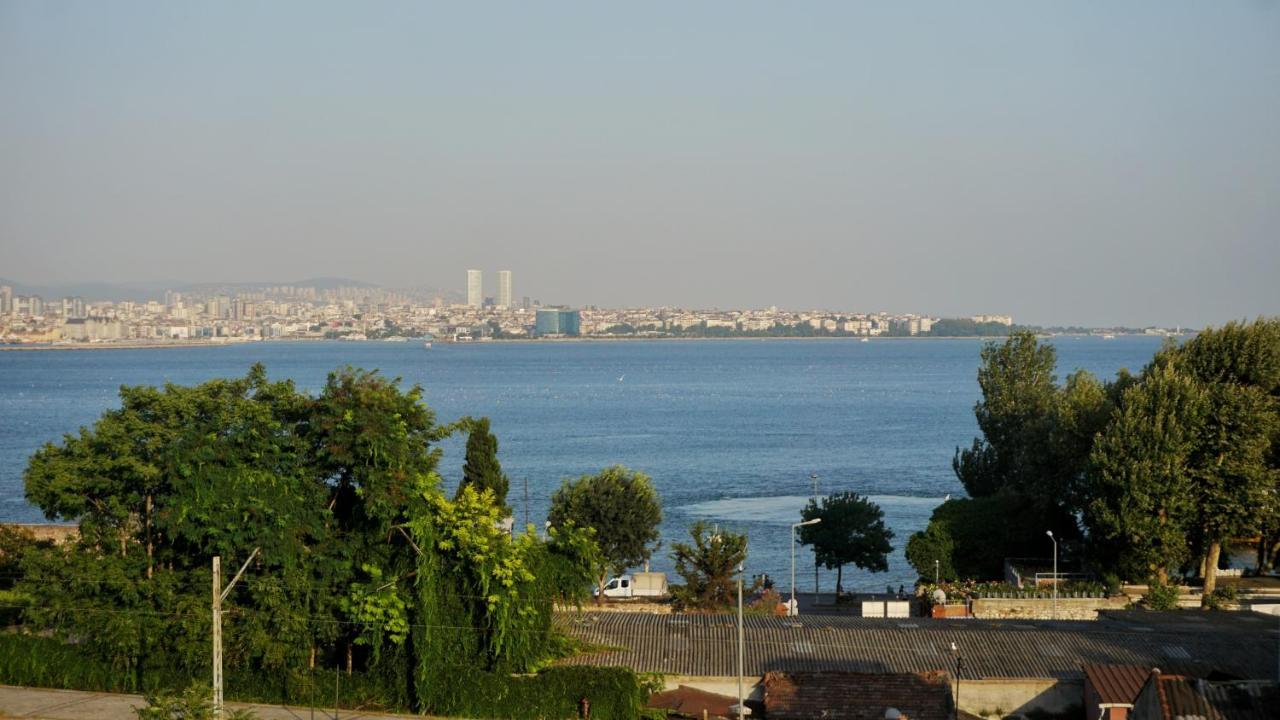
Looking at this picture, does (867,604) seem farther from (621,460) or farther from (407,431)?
(621,460)

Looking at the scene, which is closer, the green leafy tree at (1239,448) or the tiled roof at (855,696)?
the tiled roof at (855,696)

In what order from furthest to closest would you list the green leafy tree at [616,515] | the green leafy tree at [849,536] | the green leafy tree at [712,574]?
1. the green leafy tree at [849,536]
2. the green leafy tree at [616,515]
3. the green leafy tree at [712,574]

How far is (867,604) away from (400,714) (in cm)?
1785

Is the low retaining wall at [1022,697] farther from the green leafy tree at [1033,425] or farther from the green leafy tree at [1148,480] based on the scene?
the green leafy tree at [1033,425]

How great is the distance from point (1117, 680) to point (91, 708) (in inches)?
821

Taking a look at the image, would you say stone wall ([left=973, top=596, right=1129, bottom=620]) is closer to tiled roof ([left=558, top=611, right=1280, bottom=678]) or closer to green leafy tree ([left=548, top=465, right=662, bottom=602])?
tiled roof ([left=558, top=611, right=1280, bottom=678])

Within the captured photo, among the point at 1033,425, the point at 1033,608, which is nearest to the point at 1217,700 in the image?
the point at 1033,608

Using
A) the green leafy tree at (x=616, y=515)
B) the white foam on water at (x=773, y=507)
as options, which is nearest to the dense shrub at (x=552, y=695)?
the green leafy tree at (x=616, y=515)

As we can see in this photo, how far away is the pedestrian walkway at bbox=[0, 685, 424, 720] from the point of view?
28.0 meters

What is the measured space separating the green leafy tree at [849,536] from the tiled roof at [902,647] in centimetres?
1889

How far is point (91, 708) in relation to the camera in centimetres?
2869

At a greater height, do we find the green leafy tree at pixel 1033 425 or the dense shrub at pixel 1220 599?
the green leafy tree at pixel 1033 425

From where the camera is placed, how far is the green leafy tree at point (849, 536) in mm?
52406

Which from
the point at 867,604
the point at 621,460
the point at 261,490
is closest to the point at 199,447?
the point at 261,490
